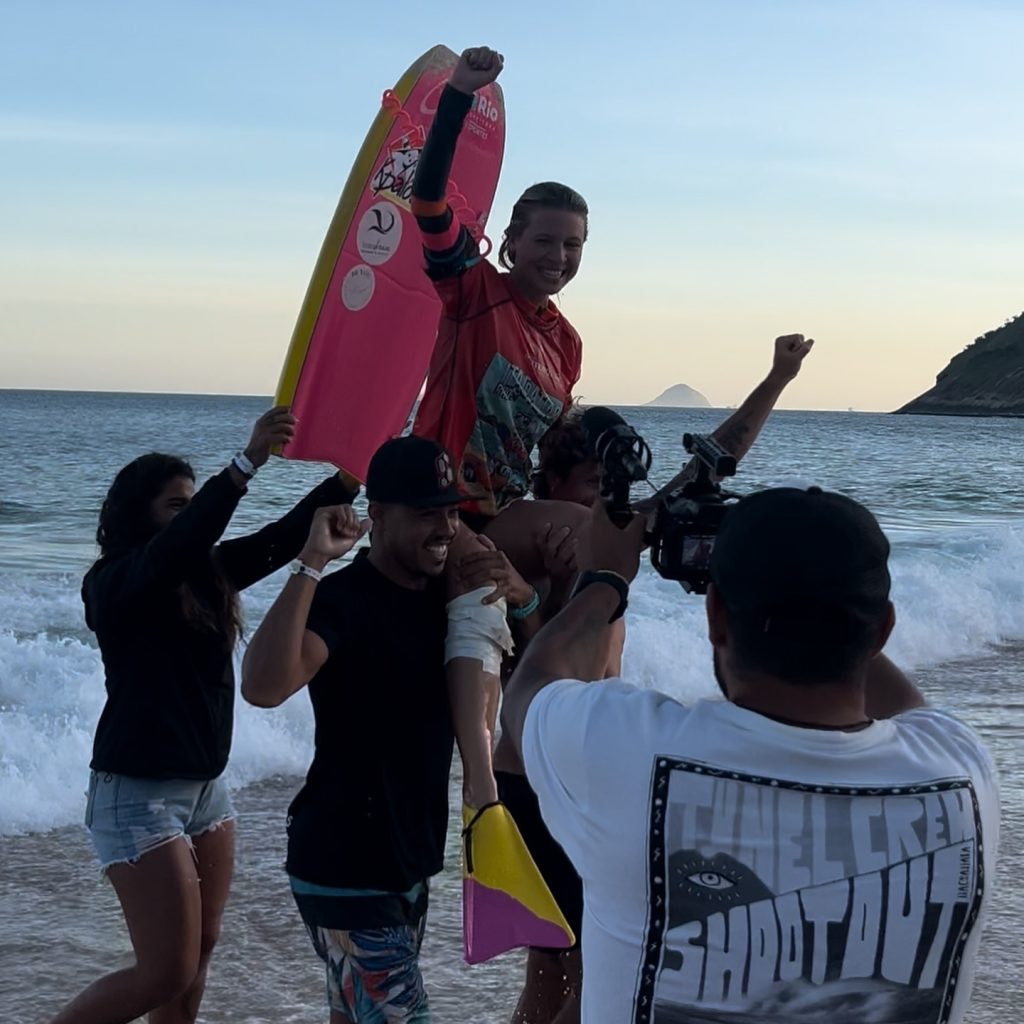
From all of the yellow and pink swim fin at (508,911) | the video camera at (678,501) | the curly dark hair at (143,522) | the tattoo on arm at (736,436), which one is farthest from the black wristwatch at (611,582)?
the curly dark hair at (143,522)

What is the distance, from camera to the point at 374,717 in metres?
3.00

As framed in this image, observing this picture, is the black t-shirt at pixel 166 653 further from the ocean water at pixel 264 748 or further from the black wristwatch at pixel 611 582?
the black wristwatch at pixel 611 582

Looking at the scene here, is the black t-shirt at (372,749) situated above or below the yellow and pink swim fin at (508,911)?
above

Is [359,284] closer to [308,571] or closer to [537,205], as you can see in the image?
[537,205]

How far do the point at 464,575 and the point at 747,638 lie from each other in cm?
153

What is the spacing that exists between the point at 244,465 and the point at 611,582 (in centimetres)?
169

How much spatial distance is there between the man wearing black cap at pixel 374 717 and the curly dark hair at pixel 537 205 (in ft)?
2.48

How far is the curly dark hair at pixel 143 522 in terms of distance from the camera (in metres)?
3.67

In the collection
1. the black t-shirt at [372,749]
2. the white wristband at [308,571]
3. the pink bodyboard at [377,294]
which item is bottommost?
the black t-shirt at [372,749]

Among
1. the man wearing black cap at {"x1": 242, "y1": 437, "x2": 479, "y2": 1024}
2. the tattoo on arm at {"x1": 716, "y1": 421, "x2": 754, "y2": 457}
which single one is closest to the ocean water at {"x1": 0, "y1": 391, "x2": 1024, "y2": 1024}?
the tattoo on arm at {"x1": 716, "y1": 421, "x2": 754, "y2": 457}

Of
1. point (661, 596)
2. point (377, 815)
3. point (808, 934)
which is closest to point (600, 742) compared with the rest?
point (808, 934)

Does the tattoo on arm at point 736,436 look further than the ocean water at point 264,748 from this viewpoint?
No

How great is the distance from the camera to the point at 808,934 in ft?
5.36

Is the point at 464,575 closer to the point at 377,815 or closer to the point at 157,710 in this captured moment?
the point at 377,815
